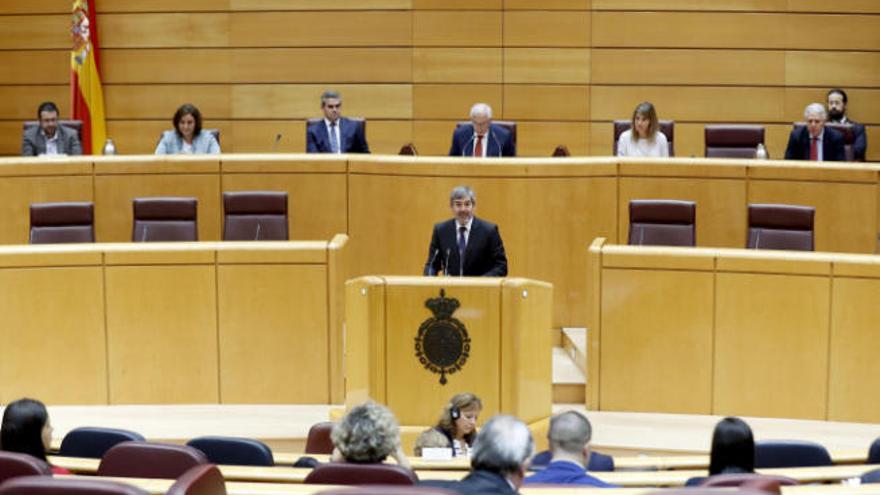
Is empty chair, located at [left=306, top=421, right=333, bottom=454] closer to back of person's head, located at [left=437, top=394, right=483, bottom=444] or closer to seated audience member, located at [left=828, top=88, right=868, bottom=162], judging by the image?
back of person's head, located at [left=437, top=394, right=483, bottom=444]

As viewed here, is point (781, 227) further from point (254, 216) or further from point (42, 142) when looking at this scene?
point (42, 142)

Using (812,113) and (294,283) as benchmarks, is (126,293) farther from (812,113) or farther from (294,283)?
(812,113)

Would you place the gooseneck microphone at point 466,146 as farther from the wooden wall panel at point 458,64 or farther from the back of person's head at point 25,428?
the back of person's head at point 25,428

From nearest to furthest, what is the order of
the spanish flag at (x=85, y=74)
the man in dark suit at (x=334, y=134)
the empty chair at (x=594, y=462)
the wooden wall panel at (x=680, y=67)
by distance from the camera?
the empty chair at (x=594, y=462)
the man in dark suit at (x=334, y=134)
the spanish flag at (x=85, y=74)
the wooden wall panel at (x=680, y=67)

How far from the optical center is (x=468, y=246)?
8.33 meters

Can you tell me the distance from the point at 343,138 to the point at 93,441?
527cm

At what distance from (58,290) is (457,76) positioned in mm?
5672

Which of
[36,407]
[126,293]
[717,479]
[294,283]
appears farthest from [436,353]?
[717,479]

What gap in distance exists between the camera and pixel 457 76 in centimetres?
1316

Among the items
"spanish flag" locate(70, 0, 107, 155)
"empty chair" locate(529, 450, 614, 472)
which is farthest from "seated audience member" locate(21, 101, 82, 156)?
"empty chair" locate(529, 450, 614, 472)

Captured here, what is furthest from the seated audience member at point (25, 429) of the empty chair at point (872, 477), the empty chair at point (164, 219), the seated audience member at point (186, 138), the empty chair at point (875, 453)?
the seated audience member at point (186, 138)

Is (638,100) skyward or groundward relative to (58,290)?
skyward

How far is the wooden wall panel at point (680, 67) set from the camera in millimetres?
12930

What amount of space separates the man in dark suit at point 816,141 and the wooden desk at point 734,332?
2.47m
